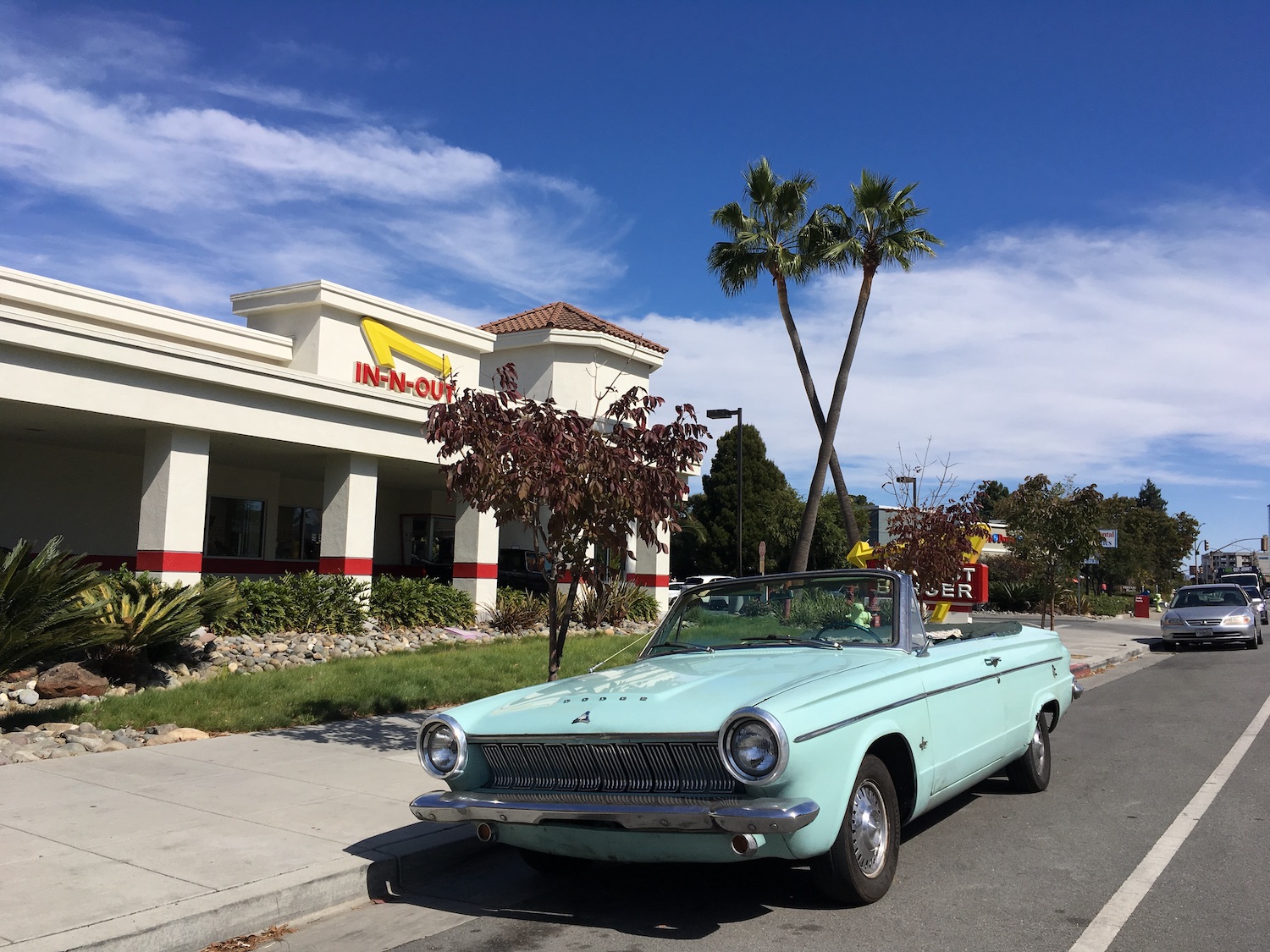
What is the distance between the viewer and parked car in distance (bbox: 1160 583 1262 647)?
21641mm

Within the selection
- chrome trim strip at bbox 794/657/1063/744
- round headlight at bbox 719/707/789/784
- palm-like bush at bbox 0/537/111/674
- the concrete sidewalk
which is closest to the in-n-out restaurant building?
the concrete sidewalk

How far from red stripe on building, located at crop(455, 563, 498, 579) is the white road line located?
42.7ft

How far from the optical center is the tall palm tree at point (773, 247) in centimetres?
2452

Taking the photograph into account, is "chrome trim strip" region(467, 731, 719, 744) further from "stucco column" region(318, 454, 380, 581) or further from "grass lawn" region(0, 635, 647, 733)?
"stucco column" region(318, 454, 380, 581)

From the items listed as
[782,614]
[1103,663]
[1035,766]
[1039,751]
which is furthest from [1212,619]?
[782,614]

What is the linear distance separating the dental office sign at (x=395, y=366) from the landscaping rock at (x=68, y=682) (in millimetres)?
8915

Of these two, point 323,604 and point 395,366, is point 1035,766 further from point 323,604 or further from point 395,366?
point 395,366

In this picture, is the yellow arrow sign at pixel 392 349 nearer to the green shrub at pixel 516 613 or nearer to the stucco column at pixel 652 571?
the green shrub at pixel 516 613

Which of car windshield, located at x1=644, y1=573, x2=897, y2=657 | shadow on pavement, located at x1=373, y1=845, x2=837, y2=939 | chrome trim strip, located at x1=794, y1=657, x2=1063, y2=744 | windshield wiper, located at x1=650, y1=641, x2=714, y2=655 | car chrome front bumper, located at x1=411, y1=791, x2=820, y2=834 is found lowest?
shadow on pavement, located at x1=373, y1=845, x2=837, y2=939

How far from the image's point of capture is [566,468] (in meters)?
7.12

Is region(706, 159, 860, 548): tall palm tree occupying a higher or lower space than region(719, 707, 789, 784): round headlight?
higher

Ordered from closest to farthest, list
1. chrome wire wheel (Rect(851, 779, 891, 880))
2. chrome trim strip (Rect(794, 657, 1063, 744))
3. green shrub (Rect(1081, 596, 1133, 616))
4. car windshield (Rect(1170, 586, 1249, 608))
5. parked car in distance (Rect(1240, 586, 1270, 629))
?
chrome trim strip (Rect(794, 657, 1063, 744)) < chrome wire wheel (Rect(851, 779, 891, 880)) < car windshield (Rect(1170, 586, 1249, 608)) < parked car in distance (Rect(1240, 586, 1270, 629)) < green shrub (Rect(1081, 596, 1133, 616))

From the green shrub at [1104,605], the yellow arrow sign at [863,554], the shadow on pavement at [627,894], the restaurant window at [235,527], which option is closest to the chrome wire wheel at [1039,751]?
the shadow on pavement at [627,894]

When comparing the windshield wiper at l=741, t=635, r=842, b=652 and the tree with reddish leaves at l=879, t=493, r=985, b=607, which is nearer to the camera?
the windshield wiper at l=741, t=635, r=842, b=652
